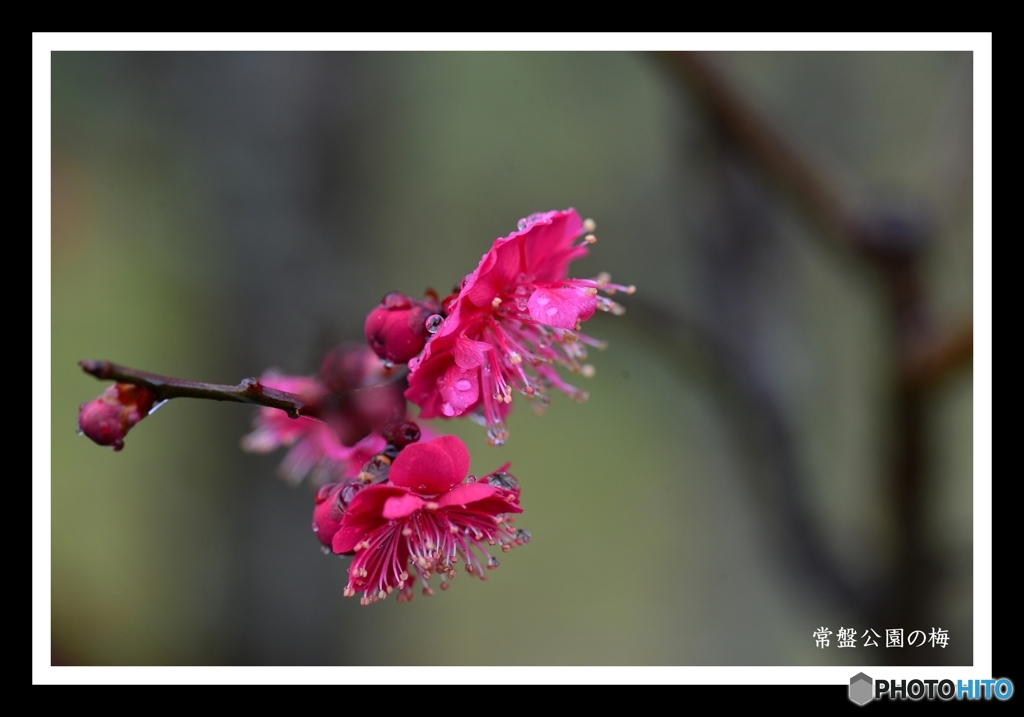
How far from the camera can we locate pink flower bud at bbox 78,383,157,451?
1175 mm

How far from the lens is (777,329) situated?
3.10 m

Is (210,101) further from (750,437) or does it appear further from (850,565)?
(850,565)

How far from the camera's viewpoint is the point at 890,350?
248 centimetres

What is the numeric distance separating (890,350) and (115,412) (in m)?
2.22

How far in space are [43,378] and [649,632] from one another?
403 cm

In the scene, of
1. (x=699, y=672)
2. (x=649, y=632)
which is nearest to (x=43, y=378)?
(x=699, y=672)

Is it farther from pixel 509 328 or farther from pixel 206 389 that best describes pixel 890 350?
pixel 206 389

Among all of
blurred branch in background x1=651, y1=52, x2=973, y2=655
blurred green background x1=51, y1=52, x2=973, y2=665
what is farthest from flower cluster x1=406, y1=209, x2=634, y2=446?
blurred green background x1=51, y1=52, x2=973, y2=665

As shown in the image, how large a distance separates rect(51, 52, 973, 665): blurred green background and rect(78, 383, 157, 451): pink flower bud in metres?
1.45
